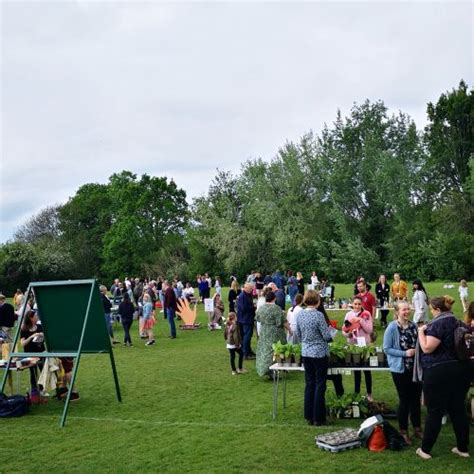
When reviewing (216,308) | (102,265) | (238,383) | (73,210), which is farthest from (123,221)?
(238,383)

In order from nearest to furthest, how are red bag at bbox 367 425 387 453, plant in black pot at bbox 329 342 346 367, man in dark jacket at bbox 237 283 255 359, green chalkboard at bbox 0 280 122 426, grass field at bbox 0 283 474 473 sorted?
grass field at bbox 0 283 474 473
red bag at bbox 367 425 387 453
plant in black pot at bbox 329 342 346 367
green chalkboard at bbox 0 280 122 426
man in dark jacket at bbox 237 283 255 359

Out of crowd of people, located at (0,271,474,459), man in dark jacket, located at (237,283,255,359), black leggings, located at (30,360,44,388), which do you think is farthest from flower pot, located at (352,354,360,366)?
black leggings, located at (30,360,44,388)

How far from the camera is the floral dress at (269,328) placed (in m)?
11.0

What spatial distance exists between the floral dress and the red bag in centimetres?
401

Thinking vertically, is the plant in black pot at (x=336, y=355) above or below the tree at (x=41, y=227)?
below

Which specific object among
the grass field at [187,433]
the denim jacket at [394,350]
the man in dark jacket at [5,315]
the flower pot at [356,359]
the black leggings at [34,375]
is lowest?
the grass field at [187,433]

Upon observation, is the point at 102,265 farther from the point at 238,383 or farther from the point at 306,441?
the point at 306,441

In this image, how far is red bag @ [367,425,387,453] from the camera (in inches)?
272

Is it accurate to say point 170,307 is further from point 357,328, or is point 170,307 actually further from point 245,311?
point 357,328

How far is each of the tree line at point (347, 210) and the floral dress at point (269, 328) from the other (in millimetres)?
30823

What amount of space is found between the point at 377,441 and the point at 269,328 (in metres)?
4.25

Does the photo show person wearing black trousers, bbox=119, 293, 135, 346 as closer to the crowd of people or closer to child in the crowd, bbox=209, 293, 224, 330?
child in the crowd, bbox=209, 293, 224, 330

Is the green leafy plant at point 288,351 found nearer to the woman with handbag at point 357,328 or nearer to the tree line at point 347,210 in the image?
the woman with handbag at point 357,328

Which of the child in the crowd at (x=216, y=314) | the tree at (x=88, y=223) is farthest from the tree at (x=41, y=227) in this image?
the child in the crowd at (x=216, y=314)
